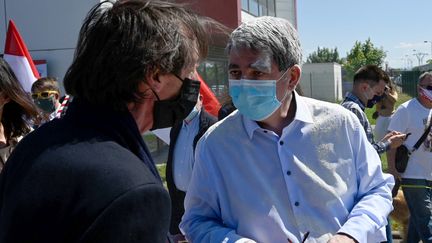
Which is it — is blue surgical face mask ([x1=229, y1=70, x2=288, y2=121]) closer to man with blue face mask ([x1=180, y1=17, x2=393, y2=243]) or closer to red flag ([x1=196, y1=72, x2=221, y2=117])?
man with blue face mask ([x1=180, y1=17, x2=393, y2=243])

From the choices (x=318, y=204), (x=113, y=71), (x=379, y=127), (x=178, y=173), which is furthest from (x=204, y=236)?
(x=379, y=127)

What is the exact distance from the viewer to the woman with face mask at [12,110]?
3350 mm

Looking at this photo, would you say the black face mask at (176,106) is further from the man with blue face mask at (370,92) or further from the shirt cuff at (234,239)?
the man with blue face mask at (370,92)

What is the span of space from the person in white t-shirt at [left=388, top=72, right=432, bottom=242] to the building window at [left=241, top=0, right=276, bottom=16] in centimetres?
1566

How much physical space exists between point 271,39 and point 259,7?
22.9m

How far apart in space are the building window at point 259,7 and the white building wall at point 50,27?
745 cm

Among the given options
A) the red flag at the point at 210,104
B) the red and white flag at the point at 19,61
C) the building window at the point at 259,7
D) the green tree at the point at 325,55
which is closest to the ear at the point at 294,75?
the red flag at the point at 210,104

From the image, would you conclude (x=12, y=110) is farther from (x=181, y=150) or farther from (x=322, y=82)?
(x=322, y=82)

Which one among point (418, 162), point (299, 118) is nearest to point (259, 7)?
point (418, 162)

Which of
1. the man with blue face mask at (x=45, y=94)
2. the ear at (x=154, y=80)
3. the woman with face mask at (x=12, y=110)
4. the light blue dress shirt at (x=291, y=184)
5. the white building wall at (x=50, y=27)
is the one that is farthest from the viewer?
the white building wall at (x=50, y=27)

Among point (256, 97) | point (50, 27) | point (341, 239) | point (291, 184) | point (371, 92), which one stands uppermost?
point (50, 27)

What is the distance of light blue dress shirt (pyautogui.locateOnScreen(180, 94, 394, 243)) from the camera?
2195mm

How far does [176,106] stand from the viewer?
1.72m

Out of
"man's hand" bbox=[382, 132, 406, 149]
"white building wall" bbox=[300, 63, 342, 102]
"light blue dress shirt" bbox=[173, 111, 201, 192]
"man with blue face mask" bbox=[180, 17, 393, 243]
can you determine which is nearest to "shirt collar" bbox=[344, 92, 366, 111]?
"man's hand" bbox=[382, 132, 406, 149]
